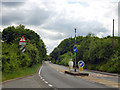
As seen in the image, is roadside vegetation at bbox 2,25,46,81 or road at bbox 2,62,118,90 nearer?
road at bbox 2,62,118,90

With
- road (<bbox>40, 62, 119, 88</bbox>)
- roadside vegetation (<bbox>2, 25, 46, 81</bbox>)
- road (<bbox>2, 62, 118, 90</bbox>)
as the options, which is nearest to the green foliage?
roadside vegetation (<bbox>2, 25, 46, 81</bbox>)

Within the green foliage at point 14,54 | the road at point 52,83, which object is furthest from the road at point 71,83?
the green foliage at point 14,54

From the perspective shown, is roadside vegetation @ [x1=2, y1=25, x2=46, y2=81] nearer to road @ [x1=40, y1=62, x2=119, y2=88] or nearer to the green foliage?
the green foliage

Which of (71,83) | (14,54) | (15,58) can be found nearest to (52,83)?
(71,83)

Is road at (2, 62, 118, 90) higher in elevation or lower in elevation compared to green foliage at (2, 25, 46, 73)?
lower

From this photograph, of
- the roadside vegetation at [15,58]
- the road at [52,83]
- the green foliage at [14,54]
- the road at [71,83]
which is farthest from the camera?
the green foliage at [14,54]

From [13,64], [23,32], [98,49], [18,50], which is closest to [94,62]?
[98,49]

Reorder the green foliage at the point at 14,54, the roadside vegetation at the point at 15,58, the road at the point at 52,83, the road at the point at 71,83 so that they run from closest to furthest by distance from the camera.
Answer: the road at the point at 52,83, the road at the point at 71,83, the roadside vegetation at the point at 15,58, the green foliage at the point at 14,54

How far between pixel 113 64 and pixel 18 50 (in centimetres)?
1721

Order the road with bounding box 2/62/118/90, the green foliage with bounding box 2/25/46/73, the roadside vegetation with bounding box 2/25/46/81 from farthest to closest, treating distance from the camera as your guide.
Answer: the green foliage with bounding box 2/25/46/73
the roadside vegetation with bounding box 2/25/46/81
the road with bounding box 2/62/118/90

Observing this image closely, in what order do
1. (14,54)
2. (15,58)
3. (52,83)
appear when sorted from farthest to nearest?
(14,54) → (15,58) → (52,83)

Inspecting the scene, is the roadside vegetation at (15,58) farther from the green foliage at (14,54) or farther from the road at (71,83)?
the road at (71,83)

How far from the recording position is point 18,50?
2864cm

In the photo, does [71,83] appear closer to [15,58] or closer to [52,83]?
[52,83]
